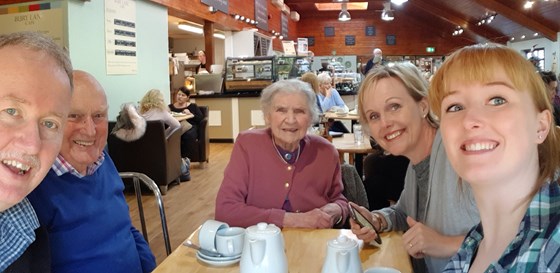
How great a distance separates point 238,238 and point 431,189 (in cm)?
67

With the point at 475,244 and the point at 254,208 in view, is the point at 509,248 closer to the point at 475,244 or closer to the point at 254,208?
the point at 475,244

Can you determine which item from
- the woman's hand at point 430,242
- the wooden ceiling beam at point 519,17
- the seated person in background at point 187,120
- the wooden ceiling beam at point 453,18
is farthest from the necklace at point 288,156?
the wooden ceiling beam at point 453,18

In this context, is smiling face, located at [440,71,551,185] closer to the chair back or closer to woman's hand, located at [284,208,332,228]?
woman's hand, located at [284,208,332,228]

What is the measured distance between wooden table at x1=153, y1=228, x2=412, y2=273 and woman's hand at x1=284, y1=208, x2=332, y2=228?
0.64ft

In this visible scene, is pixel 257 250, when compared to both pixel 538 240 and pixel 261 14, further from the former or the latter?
pixel 261 14

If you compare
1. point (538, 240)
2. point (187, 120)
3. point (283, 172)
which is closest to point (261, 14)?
point (187, 120)

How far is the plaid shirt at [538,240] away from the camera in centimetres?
76

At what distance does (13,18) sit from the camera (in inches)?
205

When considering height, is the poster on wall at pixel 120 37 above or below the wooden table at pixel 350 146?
above

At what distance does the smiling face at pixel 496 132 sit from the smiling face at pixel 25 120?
0.91 metres

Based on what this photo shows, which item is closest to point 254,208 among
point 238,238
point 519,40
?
point 238,238

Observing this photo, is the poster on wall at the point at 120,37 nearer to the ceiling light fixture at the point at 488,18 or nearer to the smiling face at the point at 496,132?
the smiling face at the point at 496,132

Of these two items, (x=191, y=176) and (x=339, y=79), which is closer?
(x=191, y=176)

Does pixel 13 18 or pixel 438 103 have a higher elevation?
pixel 13 18
